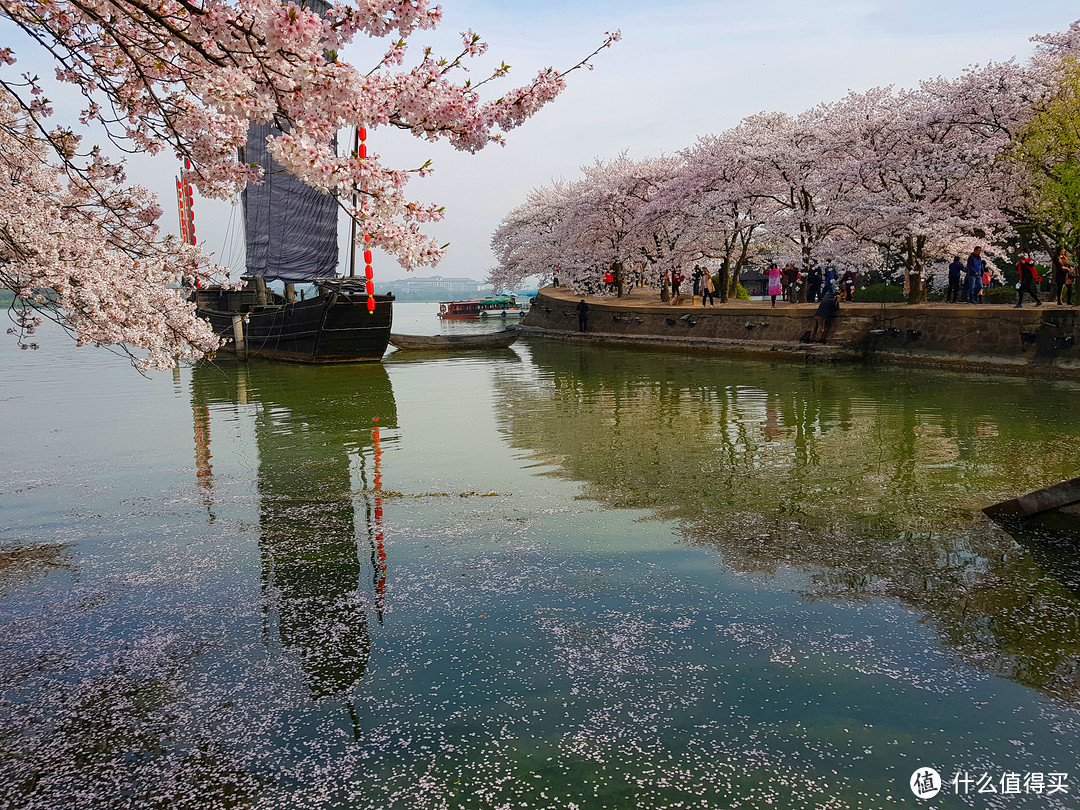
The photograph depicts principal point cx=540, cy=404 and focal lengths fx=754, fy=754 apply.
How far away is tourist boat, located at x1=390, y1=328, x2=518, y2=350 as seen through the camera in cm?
3472

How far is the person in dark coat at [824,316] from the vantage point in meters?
25.0

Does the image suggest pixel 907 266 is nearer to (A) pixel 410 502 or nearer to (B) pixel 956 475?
(B) pixel 956 475

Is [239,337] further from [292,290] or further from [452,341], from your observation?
[452,341]

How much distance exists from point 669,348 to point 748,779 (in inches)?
1164

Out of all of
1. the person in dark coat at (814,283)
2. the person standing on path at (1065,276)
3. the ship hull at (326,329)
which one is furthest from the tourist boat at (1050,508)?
the person in dark coat at (814,283)

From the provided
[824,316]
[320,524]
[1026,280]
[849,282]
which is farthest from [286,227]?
[320,524]

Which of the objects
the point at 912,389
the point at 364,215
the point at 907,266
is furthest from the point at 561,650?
the point at 907,266

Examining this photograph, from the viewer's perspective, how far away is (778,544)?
656 cm

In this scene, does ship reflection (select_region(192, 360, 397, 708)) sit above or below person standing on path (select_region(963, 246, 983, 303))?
below

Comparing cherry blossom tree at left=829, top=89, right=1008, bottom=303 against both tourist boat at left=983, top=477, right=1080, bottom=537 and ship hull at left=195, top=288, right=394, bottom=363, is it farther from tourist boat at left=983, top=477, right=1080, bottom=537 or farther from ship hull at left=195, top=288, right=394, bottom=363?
tourist boat at left=983, top=477, right=1080, bottom=537

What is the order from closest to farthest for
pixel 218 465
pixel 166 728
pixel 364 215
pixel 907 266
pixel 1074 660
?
pixel 166 728, pixel 1074 660, pixel 364 215, pixel 218 465, pixel 907 266

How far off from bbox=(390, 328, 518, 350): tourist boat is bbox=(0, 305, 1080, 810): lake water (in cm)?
2344

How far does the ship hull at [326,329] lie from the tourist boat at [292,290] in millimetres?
37

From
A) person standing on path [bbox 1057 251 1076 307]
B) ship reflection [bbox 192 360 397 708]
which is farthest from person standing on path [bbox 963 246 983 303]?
ship reflection [bbox 192 360 397 708]
